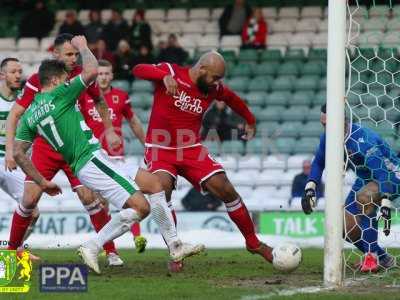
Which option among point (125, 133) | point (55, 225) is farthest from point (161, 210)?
point (125, 133)

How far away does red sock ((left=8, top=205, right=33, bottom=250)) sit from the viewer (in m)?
10.6

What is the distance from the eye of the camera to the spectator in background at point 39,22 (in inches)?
887

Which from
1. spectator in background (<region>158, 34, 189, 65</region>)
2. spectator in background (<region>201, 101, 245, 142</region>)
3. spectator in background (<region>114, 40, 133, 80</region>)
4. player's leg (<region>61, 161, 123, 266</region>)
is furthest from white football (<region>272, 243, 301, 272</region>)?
spectator in background (<region>114, 40, 133, 80</region>)

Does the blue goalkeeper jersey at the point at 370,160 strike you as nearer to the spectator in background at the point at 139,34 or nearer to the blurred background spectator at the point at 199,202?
the blurred background spectator at the point at 199,202

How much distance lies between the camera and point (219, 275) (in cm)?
975

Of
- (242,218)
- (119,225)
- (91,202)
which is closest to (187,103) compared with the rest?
(242,218)

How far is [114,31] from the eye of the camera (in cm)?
2130

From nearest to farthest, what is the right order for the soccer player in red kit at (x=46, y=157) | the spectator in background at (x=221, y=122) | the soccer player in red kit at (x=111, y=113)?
the soccer player in red kit at (x=46, y=157) < the soccer player in red kit at (x=111, y=113) < the spectator in background at (x=221, y=122)

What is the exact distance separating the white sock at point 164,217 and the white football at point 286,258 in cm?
102

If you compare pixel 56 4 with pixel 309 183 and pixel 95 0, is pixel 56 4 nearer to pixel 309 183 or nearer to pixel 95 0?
pixel 95 0

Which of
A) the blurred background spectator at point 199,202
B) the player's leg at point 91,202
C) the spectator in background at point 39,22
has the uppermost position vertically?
the spectator in background at point 39,22

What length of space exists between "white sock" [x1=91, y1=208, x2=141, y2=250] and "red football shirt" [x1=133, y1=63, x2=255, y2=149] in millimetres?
1328

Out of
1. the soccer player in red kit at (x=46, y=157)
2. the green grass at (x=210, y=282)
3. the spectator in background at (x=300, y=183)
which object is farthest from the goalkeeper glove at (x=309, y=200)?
the spectator in background at (x=300, y=183)

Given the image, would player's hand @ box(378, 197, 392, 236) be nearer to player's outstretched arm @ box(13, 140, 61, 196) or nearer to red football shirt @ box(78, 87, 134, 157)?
player's outstretched arm @ box(13, 140, 61, 196)
